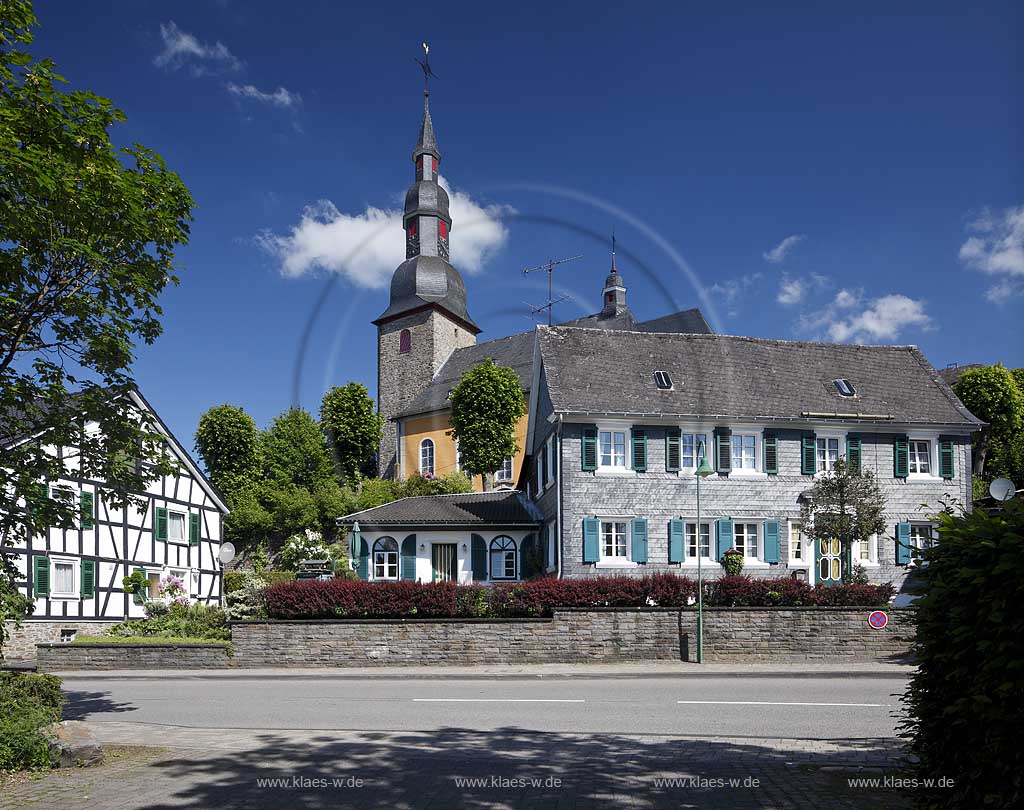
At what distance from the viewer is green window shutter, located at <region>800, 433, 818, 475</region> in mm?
31297

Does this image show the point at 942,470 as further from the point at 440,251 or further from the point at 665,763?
the point at 440,251

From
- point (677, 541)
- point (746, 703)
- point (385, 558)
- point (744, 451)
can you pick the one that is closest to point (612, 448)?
point (677, 541)

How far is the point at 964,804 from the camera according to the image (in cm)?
549

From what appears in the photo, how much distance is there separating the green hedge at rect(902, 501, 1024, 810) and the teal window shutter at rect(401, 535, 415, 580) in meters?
28.3

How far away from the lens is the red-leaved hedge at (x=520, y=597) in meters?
21.4

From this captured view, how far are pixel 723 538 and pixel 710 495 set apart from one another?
4.74 feet

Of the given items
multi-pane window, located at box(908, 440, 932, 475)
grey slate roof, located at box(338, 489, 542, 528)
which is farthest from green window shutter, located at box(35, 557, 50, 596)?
multi-pane window, located at box(908, 440, 932, 475)

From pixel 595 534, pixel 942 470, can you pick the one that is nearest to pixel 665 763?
pixel 595 534

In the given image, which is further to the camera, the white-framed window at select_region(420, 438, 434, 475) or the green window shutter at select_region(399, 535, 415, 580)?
the white-framed window at select_region(420, 438, 434, 475)

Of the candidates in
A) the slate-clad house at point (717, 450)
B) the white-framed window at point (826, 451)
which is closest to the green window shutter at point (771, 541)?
the slate-clad house at point (717, 450)

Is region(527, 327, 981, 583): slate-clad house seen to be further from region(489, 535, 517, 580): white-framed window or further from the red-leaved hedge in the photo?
the red-leaved hedge

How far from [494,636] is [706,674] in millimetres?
4748

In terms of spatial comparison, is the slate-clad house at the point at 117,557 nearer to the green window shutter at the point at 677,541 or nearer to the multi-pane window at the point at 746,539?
the green window shutter at the point at 677,541

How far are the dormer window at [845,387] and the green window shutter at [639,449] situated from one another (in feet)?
25.6
